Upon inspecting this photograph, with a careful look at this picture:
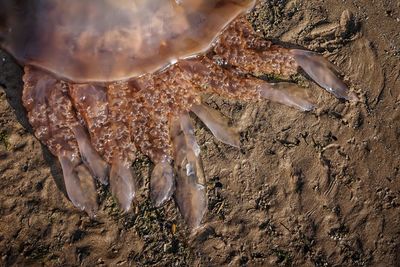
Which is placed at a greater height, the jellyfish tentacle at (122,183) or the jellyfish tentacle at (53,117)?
the jellyfish tentacle at (53,117)

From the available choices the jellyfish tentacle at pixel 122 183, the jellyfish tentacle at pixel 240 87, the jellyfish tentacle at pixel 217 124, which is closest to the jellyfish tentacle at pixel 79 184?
the jellyfish tentacle at pixel 122 183

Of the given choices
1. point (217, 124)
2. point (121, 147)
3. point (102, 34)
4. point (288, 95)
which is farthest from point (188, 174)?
point (102, 34)

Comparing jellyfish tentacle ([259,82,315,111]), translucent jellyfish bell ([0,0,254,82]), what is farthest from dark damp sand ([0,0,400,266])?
translucent jellyfish bell ([0,0,254,82])

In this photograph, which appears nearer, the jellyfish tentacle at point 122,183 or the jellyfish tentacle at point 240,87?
the jellyfish tentacle at point 122,183

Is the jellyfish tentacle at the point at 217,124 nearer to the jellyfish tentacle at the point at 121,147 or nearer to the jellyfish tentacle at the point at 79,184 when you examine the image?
the jellyfish tentacle at the point at 121,147

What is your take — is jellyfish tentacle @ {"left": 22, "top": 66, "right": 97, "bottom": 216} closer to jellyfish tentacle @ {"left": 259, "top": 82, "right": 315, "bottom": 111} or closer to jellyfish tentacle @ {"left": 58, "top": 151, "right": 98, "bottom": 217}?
jellyfish tentacle @ {"left": 58, "top": 151, "right": 98, "bottom": 217}

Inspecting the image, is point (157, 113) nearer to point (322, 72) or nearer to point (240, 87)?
point (240, 87)

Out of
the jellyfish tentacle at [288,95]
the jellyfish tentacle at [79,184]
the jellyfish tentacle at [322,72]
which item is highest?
the jellyfish tentacle at [322,72]

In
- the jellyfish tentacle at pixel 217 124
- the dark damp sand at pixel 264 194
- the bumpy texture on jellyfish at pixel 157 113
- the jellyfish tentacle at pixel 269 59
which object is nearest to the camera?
the dark damp sand at pixel 264 194
